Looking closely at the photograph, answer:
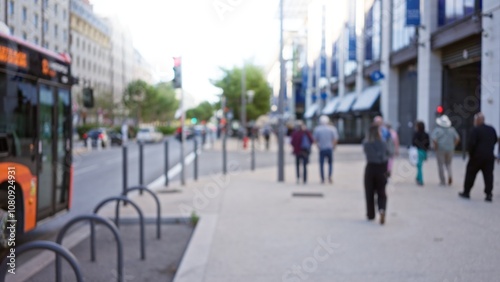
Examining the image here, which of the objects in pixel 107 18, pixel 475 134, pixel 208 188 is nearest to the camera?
pixel 107 18

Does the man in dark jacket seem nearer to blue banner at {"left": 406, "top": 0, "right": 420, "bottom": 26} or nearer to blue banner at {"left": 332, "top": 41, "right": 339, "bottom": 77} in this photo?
blue banner at {"left": 406, "top": 0, "right": 420, "bottom": 26}

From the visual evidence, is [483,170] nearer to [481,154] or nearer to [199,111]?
[481,154]

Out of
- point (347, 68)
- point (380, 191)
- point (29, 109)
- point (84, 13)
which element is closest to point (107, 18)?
point (84, 13)

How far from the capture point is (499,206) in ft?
23.0

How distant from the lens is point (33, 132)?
22.8 ft

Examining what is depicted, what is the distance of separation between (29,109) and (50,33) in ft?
3.25

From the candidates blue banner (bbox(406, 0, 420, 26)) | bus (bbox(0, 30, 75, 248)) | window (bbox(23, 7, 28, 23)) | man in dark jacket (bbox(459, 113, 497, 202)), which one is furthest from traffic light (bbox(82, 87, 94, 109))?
blue banner (bbox(406, 0, 420, 26))

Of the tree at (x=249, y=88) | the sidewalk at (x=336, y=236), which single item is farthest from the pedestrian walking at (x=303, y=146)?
the tree at (x=249, y=88)

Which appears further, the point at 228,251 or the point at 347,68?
the point at 347,68

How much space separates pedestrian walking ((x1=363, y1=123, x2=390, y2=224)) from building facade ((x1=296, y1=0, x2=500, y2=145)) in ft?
17.8

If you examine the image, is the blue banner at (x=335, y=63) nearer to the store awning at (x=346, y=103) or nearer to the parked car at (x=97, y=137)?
the store awning at (x=346, y=103)

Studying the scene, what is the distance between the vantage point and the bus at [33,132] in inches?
236

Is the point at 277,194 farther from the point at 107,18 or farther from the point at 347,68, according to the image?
the point at 347,68

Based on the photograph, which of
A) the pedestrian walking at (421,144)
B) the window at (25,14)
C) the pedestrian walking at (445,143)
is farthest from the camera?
the pedestrian walking at (421,144)
